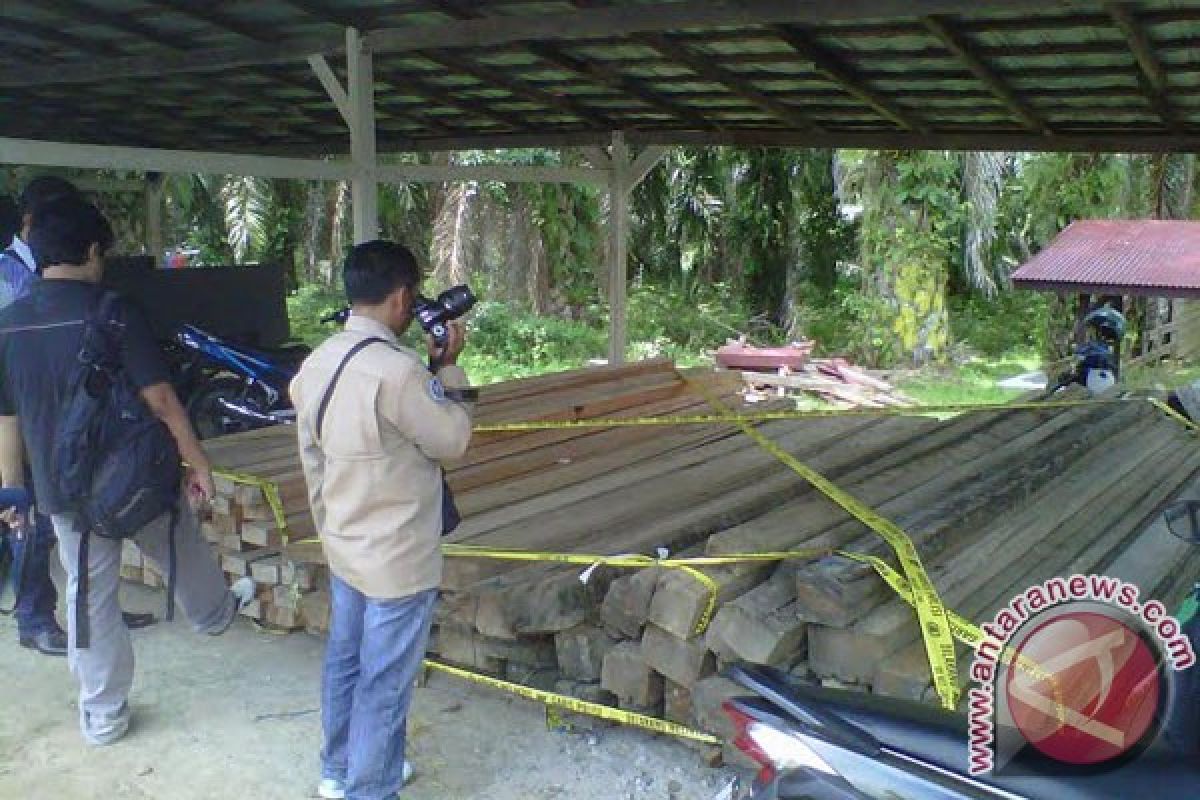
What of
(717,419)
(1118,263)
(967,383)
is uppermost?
(1118,263)

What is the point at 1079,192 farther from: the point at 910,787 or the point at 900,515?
the point at 910,787

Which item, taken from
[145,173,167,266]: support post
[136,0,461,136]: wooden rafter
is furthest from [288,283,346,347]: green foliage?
[136,0,461,136]: wooden rafter

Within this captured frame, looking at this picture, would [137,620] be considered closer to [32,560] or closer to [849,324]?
[32,560]

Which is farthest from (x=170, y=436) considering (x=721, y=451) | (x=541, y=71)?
(x=541, y=71)

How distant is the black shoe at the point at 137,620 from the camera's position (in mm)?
4809

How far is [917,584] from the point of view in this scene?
11.1ft

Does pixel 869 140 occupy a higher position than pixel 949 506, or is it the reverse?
pixel 869 140

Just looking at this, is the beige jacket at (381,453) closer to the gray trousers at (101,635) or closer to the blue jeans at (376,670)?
the blue jeans at (376,670)

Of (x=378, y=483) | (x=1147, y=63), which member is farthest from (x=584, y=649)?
(x=1147, y=63)

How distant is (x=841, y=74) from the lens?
21.1 ft

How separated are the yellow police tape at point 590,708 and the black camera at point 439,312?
4.61 ft

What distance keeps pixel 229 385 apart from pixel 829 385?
8586 mm

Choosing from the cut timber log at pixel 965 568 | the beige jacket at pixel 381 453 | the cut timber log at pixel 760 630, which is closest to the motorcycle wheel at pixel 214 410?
the beige jacket at pixel 381 453

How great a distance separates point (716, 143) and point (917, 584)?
6.29 m
